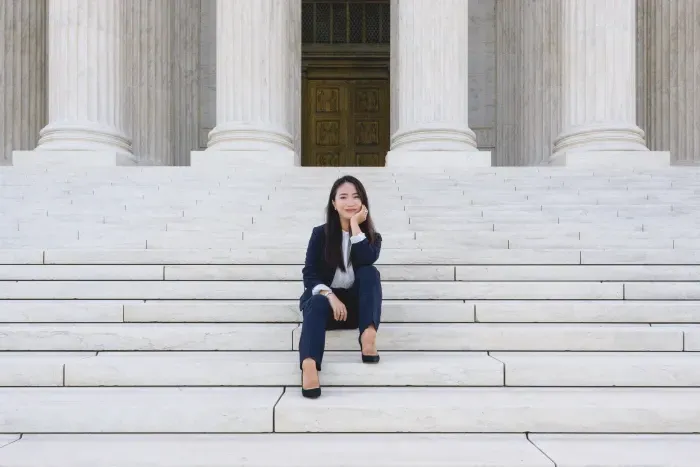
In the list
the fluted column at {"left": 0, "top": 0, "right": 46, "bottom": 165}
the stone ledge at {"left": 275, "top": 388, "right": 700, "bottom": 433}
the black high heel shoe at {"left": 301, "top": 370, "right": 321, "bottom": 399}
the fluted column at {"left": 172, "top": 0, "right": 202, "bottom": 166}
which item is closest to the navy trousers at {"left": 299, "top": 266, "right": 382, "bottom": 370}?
the black high heel shoe at {"left": 301, "top": 370, "right": 321, "bottom": 399}

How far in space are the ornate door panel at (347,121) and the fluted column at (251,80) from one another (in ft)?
26.8

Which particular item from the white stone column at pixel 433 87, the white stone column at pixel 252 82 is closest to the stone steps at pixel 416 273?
the white stone column at pixel 433 87

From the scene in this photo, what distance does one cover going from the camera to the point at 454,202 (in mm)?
10070

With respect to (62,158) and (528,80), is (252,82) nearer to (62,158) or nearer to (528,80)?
(62,158)

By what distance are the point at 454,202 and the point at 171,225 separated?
456cm

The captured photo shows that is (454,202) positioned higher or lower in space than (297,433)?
higher

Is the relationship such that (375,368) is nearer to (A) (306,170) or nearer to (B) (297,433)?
(B) (297,433)

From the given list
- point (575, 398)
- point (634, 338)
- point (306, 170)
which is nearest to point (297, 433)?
point (575, 398)

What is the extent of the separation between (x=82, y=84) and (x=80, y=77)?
17 cm

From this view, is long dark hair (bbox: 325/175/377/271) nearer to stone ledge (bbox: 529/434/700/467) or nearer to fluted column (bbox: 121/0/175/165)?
stone ledge (bbox: 529/434/700/467)

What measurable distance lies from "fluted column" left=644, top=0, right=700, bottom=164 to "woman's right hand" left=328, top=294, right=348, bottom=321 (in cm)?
1690

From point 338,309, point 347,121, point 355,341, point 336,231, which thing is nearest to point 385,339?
point 355,341

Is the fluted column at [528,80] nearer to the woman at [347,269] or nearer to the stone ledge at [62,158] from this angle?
the stone ledge at [62,158]

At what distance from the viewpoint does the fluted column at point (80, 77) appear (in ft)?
46.4
